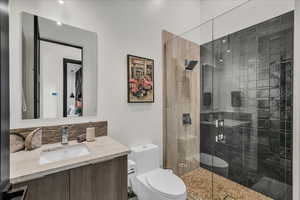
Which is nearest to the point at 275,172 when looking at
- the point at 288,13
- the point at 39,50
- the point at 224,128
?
the point at 224,128

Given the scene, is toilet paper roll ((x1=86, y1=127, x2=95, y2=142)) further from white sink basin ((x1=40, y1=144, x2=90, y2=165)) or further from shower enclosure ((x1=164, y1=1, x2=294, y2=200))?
shower enclosure ((x1=164, y1=1, x2=294, y2=200))

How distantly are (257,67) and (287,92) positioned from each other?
455mm

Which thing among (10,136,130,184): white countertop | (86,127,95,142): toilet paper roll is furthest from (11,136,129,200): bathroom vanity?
(86,127,95,142): toilet paper roll

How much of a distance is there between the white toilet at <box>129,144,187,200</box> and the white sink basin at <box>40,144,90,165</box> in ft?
1.94

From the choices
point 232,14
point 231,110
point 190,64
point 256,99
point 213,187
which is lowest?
point 213,187

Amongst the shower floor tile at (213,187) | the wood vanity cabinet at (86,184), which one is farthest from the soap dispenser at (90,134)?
the shower floor tile at (213,187)

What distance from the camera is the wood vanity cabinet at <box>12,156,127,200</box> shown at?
0.89 metres

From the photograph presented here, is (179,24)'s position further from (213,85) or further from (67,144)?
(67,144)

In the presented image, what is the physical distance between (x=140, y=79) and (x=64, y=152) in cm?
112

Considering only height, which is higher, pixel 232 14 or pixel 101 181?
pixel 232 14

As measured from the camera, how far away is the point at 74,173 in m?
0.98

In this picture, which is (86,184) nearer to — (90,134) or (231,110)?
(90,134)

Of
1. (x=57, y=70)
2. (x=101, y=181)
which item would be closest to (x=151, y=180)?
(x=101, y=181)

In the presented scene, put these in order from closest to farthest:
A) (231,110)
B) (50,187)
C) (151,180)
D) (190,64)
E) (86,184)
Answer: (50,187) → (86,184) → (151,180) → (231,110) → (190,64)
